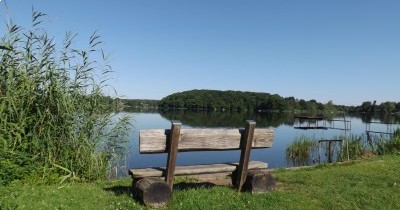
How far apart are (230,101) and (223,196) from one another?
136 m

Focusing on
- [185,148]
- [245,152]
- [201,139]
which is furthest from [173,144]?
[245,152]

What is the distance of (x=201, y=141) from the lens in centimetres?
631

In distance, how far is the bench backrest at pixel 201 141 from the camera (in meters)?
5.96

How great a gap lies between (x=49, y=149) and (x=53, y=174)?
1.63 feet

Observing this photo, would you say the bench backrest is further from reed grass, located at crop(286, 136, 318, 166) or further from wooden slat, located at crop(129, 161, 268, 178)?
reed grass, located at crop(286, 136, 318, 166)

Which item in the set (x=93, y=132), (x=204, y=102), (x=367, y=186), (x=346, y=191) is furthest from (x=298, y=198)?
(x=204, y=102)

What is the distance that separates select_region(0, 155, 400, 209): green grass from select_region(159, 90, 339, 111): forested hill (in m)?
126

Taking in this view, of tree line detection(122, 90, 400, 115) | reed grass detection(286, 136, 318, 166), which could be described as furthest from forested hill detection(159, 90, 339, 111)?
reed grass detection(286, 136, 318, 166)

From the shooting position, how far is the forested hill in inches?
5369

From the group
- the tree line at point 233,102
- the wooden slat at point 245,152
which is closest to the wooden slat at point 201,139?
the wooden slat at point 245,152

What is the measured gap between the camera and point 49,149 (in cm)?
779

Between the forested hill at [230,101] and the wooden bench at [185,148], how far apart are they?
12691 centimetres

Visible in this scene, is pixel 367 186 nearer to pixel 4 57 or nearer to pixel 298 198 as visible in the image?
pixel 298 198

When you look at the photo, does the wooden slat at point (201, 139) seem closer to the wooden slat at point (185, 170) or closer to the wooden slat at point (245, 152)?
the wooden slat at point (245, 152)
